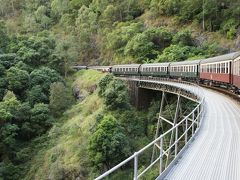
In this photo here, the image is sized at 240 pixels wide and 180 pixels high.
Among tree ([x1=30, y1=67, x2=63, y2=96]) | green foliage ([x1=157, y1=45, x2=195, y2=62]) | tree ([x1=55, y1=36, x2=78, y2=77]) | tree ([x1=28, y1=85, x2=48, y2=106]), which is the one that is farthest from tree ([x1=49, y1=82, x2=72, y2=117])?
green foliage ([x1=157, y1=45, x2=195, y2=62])

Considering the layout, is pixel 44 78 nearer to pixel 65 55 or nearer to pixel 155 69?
pixel 65 55

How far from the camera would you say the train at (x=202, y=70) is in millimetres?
22953

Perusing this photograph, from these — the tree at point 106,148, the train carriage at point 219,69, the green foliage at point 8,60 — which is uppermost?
the green foliage at point 8,60

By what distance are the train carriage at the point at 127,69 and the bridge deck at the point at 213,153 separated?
99.9 feet

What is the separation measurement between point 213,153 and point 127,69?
38776 millimetres

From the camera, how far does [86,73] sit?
50.7m

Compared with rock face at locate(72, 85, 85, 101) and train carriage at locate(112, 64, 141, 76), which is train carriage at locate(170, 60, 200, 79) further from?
rock face at locate(72, 85, 85, 101)

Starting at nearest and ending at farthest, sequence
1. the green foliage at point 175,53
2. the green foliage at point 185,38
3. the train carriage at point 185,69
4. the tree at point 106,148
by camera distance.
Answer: the tree at point 106,148, the train carriage at point 185,69, the green foliage at point 175,53, the green foliage at point 185,38

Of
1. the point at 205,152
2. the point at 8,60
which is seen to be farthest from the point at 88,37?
the point at 205,152

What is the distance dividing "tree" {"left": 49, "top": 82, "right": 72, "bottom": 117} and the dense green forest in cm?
11

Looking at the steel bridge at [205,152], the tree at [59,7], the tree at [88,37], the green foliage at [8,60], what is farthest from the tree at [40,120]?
the tree at [59,7]

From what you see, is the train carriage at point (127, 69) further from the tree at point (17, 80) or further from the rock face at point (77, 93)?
the tree at point (17, 80)

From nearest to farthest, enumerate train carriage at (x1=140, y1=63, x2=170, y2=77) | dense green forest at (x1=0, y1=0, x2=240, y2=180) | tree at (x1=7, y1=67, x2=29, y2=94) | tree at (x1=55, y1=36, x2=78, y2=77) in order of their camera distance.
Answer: dense green forest at (x1=0, y1=0, x2=240, y2=180), train carriage at (x1=140, y1=63, x2=170, y2=77), tree at (x1=7, y1=67, x2=29, y2=94), tree at (x1=55, y1=36, x2=78, y2=77)

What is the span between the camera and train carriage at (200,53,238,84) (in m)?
23.5
